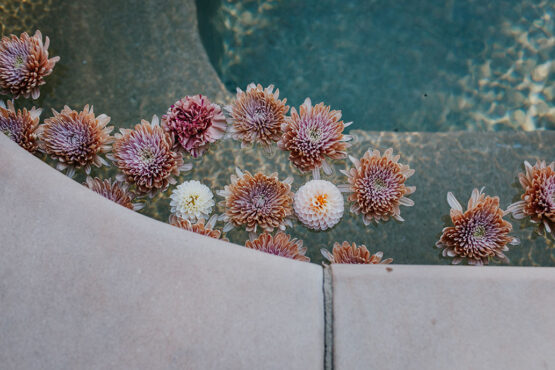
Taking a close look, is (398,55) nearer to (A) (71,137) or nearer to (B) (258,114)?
(B) (258,114)

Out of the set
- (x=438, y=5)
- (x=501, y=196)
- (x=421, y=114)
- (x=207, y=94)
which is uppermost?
(x=438, y=5)

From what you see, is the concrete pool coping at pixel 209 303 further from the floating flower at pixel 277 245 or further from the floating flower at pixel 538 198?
the floating flower at pixel 538 198

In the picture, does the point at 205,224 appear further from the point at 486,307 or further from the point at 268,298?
the point at 486,307

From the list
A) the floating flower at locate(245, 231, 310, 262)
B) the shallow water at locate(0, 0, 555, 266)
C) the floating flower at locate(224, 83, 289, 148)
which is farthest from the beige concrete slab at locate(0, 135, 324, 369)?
the floating flower at locate(224, 83, 289, 148)

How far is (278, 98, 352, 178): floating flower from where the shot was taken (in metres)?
1.28

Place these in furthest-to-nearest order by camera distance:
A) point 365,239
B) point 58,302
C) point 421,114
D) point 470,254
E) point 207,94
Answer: point 421,114
point 207,94
point 365,239
point 470,254
point 58,302

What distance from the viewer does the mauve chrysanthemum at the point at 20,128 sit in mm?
1325

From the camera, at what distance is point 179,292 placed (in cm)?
99

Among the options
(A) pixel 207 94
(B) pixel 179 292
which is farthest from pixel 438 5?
(B) pixel 179 292

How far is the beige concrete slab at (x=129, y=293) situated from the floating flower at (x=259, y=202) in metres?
0.20

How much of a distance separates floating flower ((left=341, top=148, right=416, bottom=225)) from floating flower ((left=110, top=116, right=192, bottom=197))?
0.60 m

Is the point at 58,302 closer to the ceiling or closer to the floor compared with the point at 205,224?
closer to the floor

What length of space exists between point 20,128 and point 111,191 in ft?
1.21

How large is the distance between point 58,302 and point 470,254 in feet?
3.72
